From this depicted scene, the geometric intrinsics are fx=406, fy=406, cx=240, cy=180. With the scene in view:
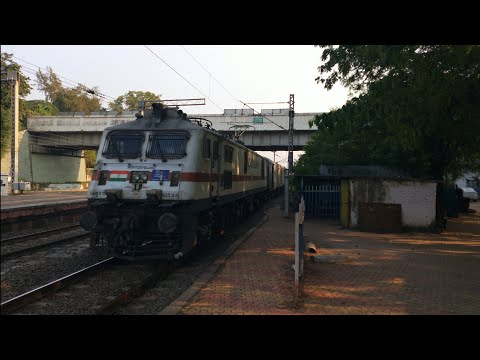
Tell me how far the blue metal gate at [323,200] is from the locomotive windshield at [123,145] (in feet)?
45.1

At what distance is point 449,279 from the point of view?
8.96m

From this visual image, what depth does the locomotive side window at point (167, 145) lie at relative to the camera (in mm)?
9812

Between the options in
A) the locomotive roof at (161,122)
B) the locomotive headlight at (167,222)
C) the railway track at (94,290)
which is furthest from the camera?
the locomotive roof at (161,122)

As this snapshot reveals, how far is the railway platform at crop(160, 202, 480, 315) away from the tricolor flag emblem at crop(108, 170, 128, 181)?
2958 millimetres

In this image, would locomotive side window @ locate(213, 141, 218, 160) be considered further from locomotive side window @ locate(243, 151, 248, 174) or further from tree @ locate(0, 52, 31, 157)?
tree @ locate(0, 52, 31, 157)

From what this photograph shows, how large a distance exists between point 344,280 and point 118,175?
5638mm

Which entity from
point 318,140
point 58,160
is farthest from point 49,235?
point 318,140

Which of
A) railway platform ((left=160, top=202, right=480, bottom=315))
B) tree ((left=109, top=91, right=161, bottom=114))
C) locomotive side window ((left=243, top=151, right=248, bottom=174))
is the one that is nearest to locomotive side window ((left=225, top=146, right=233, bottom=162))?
railway platform ((left=160, top=202, right=480, bottom=315))

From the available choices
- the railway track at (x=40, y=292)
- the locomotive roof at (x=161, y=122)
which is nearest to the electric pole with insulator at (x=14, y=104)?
the railway track at (x=40, y=292)

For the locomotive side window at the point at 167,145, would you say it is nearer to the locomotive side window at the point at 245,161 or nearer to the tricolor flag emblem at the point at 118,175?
the tricolor flag emblem at the point at 118,175

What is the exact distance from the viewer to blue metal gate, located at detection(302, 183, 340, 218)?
22.3m

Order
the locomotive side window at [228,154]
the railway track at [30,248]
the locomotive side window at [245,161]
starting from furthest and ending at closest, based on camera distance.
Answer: the locomotive side window at [245,161], the locomotive side window at [228,154], the railway track at [30,248]

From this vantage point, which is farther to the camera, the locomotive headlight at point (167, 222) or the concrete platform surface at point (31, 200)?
the locomotive headlight at point (167, 222)

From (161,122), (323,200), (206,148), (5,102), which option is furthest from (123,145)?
(323,200)
